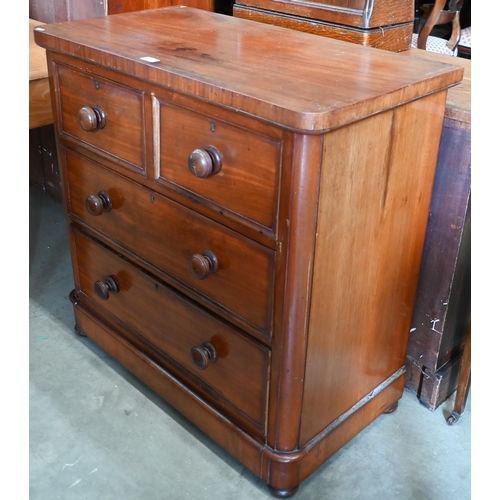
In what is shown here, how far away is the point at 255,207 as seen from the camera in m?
1.23

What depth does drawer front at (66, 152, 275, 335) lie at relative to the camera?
4.33ft

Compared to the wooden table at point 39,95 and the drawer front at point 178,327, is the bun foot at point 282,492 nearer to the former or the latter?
the drawer front at point 178,327

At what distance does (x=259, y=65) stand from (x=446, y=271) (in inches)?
28.5

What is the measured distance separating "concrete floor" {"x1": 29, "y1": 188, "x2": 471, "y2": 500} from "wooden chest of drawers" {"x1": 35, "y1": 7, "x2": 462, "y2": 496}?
65 millimetres

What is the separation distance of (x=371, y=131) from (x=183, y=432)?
3.19ft

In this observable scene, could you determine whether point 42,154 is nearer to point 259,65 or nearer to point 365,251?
point 259,65

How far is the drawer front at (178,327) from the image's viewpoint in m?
1.45

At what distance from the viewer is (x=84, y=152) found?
167cm

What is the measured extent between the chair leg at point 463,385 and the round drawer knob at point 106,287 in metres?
0.97

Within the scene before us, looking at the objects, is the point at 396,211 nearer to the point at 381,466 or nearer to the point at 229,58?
the point at 229,58

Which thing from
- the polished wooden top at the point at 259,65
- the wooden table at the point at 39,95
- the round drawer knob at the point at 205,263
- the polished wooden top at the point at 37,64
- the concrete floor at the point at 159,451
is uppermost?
the polished wooden top at the point at 259,65

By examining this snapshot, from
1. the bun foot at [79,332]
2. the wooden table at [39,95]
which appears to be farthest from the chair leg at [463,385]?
the wooden table at [39,95]

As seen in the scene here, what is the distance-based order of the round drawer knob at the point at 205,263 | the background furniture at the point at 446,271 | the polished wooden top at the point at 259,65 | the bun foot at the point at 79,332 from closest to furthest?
the polished wooden top at the point at 259,65 < the round drawer knob at the point at 205,263 < the background furniture at the point at 446,271 < the bun foot at the point at 79,332

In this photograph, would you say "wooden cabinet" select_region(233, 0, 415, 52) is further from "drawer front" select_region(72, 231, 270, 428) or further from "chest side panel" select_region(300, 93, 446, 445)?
"drawer front" select_region(72, 231, 270, 428)
